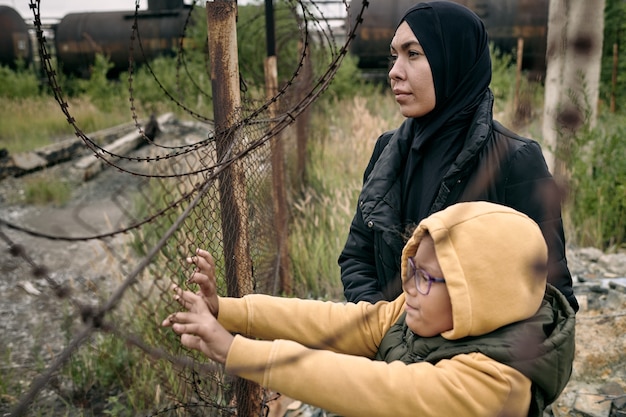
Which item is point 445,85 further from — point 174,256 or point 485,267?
point 174,256

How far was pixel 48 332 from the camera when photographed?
448cm

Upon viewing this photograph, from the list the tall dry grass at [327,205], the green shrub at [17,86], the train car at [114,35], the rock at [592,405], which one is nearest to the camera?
the rock at [592,405]

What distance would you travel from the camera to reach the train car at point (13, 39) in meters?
19.0

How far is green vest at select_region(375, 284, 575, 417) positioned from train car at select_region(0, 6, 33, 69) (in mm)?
19905

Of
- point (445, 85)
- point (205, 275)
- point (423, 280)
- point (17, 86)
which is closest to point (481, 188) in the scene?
point (445, 85)

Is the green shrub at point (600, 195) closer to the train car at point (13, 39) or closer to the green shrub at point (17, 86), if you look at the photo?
the green shrub at point (17, 86)

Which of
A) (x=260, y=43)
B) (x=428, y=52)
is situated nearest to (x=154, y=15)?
(x=260, y=43)

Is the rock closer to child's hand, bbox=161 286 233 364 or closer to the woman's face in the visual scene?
the woman's face

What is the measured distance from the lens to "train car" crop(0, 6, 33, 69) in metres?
19.0

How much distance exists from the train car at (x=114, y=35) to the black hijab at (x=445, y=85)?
1710 cm

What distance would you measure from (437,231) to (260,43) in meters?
10.5

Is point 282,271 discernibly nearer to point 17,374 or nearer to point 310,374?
point 17,374

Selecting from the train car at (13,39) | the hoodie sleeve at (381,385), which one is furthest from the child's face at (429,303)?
the train car at (13,39)

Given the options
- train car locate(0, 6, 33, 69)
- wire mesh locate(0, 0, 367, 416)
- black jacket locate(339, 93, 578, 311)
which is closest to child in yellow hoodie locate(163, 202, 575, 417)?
wire mesh locate(0, 0, 367, 416)
